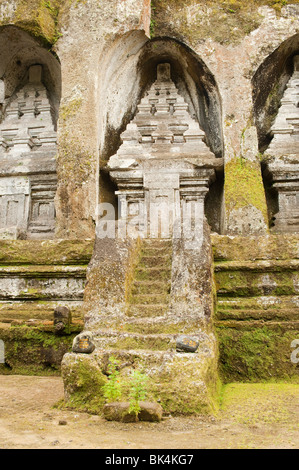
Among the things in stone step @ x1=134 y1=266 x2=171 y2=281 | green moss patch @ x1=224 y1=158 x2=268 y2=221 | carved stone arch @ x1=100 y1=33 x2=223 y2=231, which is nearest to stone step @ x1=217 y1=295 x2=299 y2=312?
stone step @ x1=134 y1=266 x2=171 y2=281

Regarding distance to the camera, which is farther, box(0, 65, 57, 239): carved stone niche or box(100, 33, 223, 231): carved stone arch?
box(0, 65, 57, 239): carved stone niche

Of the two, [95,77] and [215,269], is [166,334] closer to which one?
[215,269]

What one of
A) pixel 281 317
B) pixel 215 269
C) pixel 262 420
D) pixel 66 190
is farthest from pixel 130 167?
pixel 262 420

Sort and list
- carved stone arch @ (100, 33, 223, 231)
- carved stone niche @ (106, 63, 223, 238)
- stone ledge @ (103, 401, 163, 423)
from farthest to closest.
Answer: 1. carved stone arch @ (100, 33, 223, 231)
2. carved stone niche @ (106, 63, 223, 238)
3. stone ledge @ (103, 401, 163, 423)

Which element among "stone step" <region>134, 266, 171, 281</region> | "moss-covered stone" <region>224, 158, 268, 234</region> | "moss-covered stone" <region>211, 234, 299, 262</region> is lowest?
"stone step" <region>134, 266, 171, 281</region>

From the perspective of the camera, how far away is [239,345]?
4594mm

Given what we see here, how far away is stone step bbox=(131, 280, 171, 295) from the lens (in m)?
4.62

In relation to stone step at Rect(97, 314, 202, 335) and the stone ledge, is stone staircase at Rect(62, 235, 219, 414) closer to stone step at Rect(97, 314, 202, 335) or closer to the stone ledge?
stone step at Rect(97, 314, 202, 335)

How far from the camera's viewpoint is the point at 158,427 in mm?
2963

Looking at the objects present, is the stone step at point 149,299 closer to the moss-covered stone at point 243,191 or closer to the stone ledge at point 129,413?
the stone ledge at point 129,413

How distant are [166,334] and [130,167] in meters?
5.57

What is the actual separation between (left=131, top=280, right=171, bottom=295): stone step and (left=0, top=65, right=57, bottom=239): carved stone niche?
490 centimetres

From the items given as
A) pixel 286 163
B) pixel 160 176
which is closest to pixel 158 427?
pixel 160 176

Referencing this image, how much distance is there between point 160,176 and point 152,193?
394mm
